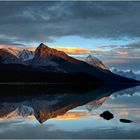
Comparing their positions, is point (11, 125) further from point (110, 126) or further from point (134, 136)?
point (134, 136)

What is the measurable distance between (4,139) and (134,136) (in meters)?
8.35

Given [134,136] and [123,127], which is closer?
[134,136]

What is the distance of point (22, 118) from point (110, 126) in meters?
9.11

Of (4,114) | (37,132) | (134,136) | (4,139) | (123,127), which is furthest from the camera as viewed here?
(4,114)

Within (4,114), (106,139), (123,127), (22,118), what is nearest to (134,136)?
(106,139)

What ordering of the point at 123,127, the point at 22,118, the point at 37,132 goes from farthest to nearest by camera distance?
the point at 22,118
the point at 123,127
the point at 37,132

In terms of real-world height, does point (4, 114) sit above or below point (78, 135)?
above

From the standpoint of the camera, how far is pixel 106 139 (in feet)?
74.8

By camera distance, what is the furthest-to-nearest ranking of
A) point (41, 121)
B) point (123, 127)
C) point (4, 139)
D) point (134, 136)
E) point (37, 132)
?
1. point (41, 121)
2. point (123, 127)
3. point (37, 132)
4. point (134, 136)
5. point (4, 139)

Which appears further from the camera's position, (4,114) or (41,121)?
(4,114)

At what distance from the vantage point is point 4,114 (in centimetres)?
3694

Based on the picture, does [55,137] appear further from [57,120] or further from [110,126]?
[57,120]

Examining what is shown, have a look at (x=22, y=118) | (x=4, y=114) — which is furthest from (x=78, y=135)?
(x=4, y=114)

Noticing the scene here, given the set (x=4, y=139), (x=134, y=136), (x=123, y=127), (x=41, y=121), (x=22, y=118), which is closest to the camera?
(x=4, y=139)
